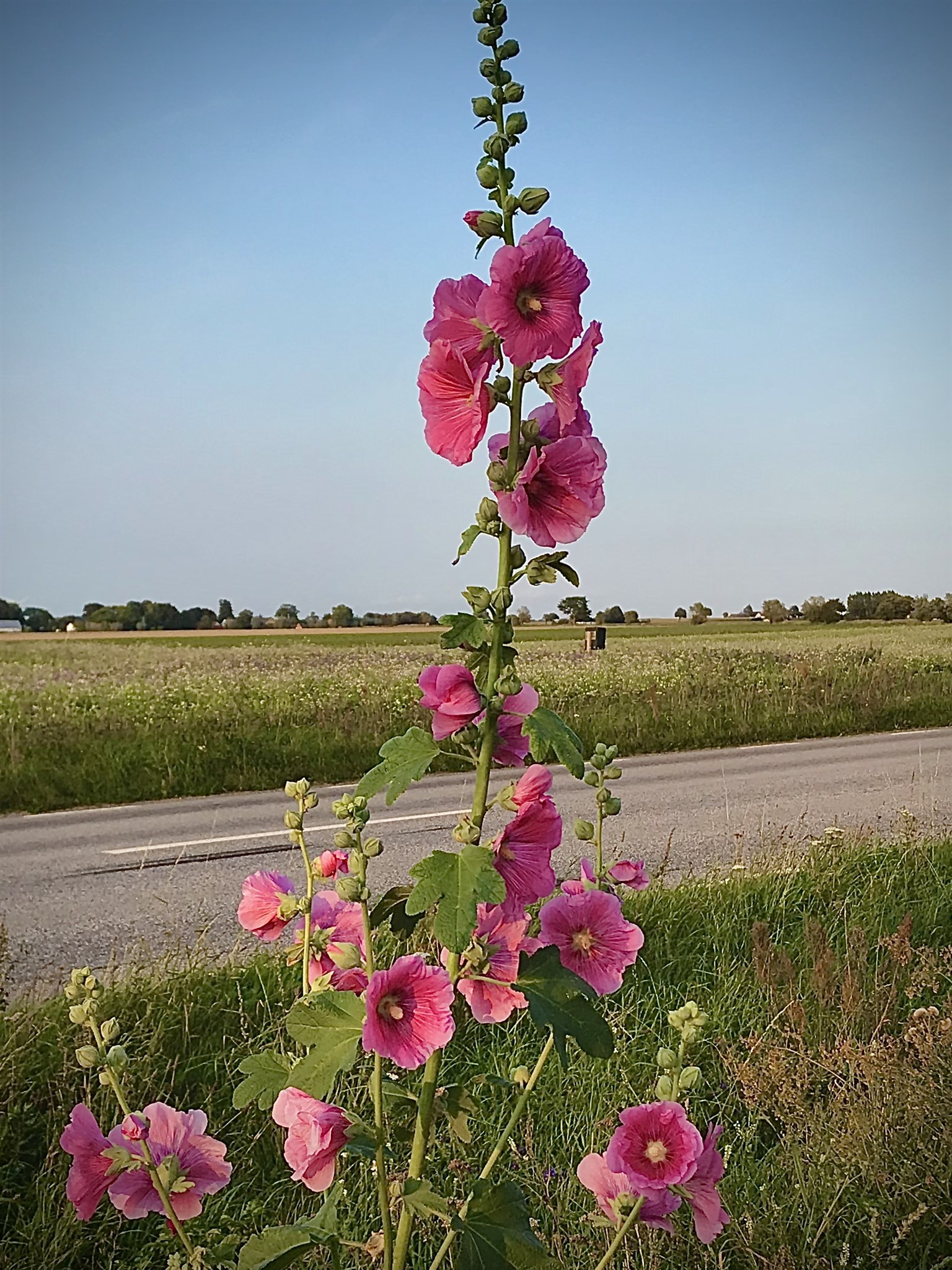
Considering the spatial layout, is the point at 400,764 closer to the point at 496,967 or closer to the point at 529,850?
the point at 529,850

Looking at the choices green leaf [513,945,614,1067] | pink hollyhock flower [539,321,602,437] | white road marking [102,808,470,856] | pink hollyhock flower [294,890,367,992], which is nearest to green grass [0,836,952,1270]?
pink hollyhock flower [294,890,367,992]

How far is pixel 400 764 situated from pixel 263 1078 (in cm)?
54

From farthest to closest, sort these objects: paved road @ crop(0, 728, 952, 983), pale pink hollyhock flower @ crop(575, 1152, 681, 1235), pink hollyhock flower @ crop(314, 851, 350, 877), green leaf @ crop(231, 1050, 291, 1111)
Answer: paved road @ crop(0, 728, 952, 983), pink hollyhock flower @ crop(314, 851, 350, 877), pale pink hollyhock flower @ crop(575, 1152, 681, 1235), green leaf @ crop(231, 1050, 291, 1111)

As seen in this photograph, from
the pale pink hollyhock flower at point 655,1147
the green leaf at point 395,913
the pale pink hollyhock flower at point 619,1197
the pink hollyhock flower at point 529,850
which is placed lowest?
the pale pink hollyhock flower at point 619,1197

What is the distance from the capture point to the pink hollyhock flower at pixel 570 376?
Result: 1542 mm

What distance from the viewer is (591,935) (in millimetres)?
1750

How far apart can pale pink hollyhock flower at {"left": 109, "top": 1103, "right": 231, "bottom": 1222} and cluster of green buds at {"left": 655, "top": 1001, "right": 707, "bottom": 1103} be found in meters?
0.69

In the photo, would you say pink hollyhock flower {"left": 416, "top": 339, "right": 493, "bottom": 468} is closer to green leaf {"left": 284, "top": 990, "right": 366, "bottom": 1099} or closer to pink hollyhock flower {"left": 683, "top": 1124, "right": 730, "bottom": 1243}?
green leaf {"left": 284, "top": 990, "right": 366, "bottom": 1099}

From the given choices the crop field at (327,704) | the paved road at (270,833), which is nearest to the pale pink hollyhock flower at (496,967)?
the paved road at (270,833)

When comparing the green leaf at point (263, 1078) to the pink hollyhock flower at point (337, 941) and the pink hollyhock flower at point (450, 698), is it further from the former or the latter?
the pink hollyhock flower at point (450, 698)

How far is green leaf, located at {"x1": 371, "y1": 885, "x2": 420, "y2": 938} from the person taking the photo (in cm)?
162

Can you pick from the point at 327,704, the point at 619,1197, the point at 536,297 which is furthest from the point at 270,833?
the point at 536,297

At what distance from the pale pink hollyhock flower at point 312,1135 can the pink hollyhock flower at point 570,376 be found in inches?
40.2

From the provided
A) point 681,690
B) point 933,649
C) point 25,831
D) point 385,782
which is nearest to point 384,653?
point 681,690
